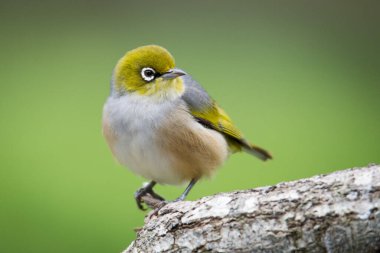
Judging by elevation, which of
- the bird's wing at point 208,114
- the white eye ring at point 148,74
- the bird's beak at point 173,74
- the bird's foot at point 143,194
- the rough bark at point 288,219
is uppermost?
the bird's wing at point 208,114

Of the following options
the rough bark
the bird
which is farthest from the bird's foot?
the rough bark

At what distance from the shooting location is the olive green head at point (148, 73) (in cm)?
351

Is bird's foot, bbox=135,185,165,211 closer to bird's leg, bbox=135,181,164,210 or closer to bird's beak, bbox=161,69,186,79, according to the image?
bird's leg, bbox=135,181,164,210

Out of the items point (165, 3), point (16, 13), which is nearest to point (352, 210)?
point (165, 3)

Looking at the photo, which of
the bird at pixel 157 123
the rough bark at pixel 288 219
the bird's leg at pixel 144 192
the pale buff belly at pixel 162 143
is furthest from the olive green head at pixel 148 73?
the rough bark at pixel 288 219

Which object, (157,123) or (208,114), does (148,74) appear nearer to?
(157,123)

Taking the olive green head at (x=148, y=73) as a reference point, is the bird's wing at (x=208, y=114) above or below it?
above

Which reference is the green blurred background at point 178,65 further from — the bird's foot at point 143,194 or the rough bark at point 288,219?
the rough bark at point 288,219

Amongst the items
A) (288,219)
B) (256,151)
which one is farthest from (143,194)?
(288,219)

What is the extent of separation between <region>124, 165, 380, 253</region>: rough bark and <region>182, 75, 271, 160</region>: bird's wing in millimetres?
944

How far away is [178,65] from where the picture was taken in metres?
6.34

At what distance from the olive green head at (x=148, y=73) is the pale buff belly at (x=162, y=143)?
0.11 m

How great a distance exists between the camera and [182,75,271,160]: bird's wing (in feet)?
12.3

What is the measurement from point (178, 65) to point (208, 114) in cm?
254
